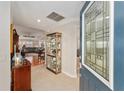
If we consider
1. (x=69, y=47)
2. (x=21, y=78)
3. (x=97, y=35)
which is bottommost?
(x=21, y=78)

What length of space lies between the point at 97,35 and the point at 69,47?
302 cm

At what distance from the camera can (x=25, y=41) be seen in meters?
9.97

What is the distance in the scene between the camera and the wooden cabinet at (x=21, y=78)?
8.92 feet

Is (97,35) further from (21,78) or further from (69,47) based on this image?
(69,47)

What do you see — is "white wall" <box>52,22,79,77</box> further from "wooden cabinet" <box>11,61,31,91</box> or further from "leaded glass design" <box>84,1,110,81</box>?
"leaded glass design" <box>84,1,110,81</box>

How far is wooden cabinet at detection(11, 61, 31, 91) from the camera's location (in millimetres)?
2719

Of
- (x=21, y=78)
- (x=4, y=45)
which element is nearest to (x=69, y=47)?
(x=21, y=78)

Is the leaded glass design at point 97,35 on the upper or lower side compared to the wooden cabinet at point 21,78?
upper

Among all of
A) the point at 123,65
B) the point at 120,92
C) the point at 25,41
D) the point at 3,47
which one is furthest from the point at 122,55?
the point at 25,41

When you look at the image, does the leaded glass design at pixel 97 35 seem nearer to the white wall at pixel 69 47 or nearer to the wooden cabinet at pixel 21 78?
the wooden cabinet at pixel 21 78

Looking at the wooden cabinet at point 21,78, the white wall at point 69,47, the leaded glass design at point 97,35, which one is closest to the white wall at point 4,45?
the wooden cabinet at point 21,78

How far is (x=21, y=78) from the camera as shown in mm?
2803

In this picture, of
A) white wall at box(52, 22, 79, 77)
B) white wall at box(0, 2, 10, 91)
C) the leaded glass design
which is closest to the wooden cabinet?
white wall at box(0, 2, 10, 91)

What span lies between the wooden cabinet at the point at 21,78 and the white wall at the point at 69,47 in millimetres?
1896
